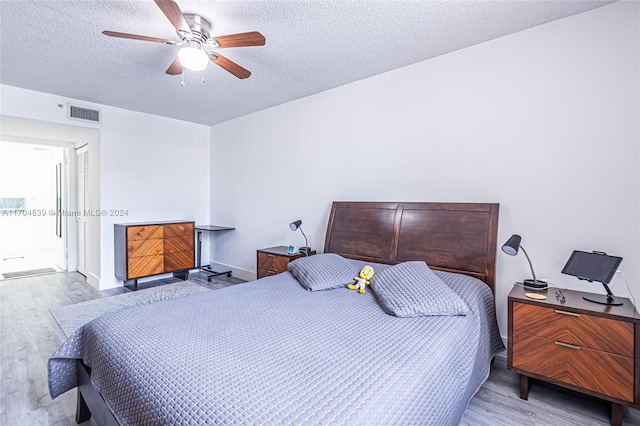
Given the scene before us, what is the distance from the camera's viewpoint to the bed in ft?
3.34

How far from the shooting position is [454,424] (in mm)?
1486

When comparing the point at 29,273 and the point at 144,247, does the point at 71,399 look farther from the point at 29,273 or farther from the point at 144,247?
the point at 29,273

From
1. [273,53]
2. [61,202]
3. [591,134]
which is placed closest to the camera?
[591,134]

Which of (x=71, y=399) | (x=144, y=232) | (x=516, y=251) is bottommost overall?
(x=71, y=399)

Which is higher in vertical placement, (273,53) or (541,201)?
(273,53)

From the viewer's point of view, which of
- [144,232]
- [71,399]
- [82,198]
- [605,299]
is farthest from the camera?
[82,198]

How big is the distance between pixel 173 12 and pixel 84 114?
3.22 meters

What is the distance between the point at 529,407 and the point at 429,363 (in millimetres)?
1129

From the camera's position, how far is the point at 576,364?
178 centimetres

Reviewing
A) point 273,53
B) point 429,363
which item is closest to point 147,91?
point 273,53

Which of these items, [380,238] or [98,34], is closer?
[98,34]

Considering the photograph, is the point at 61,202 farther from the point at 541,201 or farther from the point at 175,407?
the point at 541,201

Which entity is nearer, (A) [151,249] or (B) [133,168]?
(A) [151,249]

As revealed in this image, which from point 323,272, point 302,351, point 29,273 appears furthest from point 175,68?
point 29,273
